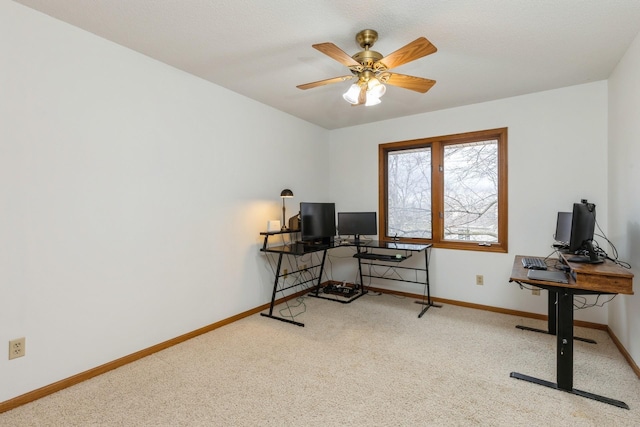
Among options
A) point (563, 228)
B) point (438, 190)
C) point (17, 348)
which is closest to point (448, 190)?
point (438, 190)

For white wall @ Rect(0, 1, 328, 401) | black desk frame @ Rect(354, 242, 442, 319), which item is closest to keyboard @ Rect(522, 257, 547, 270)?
black desk frame @ Rect(354, 242, 442, 319)

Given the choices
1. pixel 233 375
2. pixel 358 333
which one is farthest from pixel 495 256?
pixel 233 375

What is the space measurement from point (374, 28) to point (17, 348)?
3134 mm

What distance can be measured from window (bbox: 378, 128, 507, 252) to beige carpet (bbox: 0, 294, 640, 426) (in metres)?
1.21

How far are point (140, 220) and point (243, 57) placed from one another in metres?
1.61

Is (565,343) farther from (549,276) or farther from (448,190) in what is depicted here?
(448,190)

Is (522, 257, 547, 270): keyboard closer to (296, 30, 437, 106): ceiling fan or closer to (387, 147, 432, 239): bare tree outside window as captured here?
(387, 147, 432, 239): bare tree outside window

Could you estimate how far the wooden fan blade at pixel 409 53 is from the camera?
179cm

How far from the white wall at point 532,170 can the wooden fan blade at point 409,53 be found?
1.74 meters

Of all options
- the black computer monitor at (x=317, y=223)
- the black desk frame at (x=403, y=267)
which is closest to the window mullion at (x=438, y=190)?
the black desk frame at (x=403, y=267)

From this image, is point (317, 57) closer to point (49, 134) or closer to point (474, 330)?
point (49, 134)

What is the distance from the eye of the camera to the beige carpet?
1832mm

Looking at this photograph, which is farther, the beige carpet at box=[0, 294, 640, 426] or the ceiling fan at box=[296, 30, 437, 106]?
the ceiling fan at box=[296, 30, 437, 106]

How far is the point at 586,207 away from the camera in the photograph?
7.68ft
